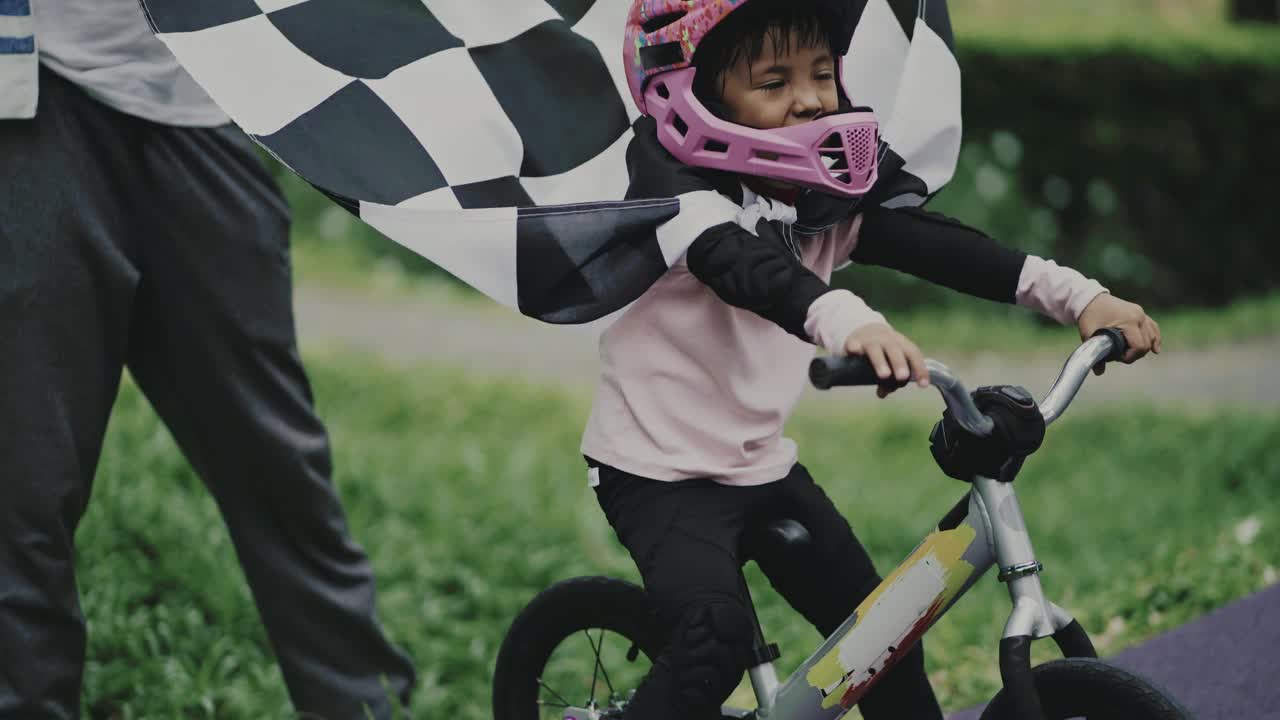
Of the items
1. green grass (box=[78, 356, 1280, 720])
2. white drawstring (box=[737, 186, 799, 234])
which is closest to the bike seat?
white drawstring (box=[737, 186, 799, 234])

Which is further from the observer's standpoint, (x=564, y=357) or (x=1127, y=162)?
(x=1127, y=162)

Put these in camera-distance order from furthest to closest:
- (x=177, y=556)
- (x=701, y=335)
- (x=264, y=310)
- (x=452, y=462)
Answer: (x=452, y=462)
(x=177, y=556)
(x=264, y=310)
(x=701, y=335)

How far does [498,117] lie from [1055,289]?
0.89m

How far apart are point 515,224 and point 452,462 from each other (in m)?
3.37

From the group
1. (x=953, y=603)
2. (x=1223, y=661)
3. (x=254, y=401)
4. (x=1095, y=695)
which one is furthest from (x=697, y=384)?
(x=1223, y=661)

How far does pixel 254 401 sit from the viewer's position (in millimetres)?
2873

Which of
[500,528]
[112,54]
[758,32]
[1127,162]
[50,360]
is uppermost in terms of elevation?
[758,32]

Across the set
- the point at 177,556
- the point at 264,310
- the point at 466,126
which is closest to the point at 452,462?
the point at 177,556

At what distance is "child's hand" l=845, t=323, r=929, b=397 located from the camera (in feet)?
6.02

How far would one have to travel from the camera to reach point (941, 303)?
29.5 ft

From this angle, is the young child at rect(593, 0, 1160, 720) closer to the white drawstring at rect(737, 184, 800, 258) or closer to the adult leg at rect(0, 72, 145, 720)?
the white drawstring at rect(737, 184, 800, 258)

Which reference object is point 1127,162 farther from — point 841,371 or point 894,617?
point 841,371

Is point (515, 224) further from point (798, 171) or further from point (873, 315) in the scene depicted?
point (873, 315)

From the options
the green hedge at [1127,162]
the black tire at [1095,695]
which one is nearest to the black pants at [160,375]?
the black tire at [1095,695]
